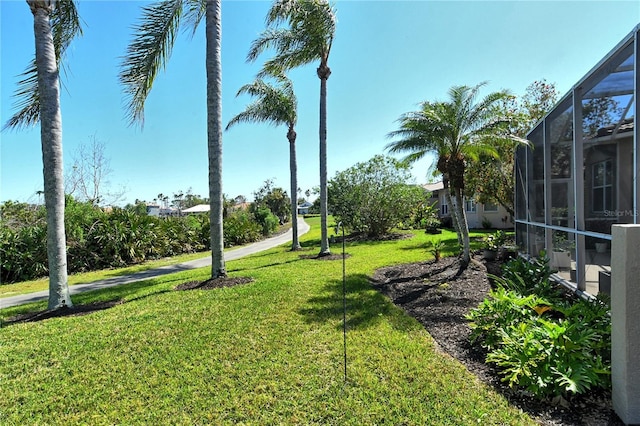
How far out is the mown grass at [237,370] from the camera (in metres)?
2.87

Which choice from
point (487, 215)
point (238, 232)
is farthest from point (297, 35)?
point (487, 215)

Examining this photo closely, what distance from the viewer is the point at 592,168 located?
5633 mm

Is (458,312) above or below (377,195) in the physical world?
below

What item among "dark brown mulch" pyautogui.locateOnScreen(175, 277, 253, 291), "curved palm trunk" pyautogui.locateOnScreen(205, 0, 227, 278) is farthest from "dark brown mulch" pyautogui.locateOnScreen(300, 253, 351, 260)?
"curved palm trunk" pyautogui.locateOnScreen(205, 0, 227, 278)

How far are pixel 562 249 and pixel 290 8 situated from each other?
10265 mm

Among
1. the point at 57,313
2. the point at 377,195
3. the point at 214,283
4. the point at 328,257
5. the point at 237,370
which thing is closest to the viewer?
the point at 237,370

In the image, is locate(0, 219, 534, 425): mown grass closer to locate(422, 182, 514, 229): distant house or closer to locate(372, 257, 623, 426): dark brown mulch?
locate(372, 257, 623, 426): dark brown mulch

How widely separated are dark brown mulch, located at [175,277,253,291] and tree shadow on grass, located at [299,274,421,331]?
238 centimetres

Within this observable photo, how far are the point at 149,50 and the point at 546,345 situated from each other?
9.75 meters

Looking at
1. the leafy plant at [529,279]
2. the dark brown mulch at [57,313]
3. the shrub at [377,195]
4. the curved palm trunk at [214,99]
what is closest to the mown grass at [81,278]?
the dark brown mulch at [57,313]

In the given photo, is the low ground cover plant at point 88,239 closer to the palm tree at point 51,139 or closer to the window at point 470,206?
the palm tree at point 51,139

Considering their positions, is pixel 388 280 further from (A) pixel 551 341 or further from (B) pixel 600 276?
(A) pixel 551 341

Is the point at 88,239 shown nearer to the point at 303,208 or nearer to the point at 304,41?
the point at 304,41

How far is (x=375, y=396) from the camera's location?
309cm
